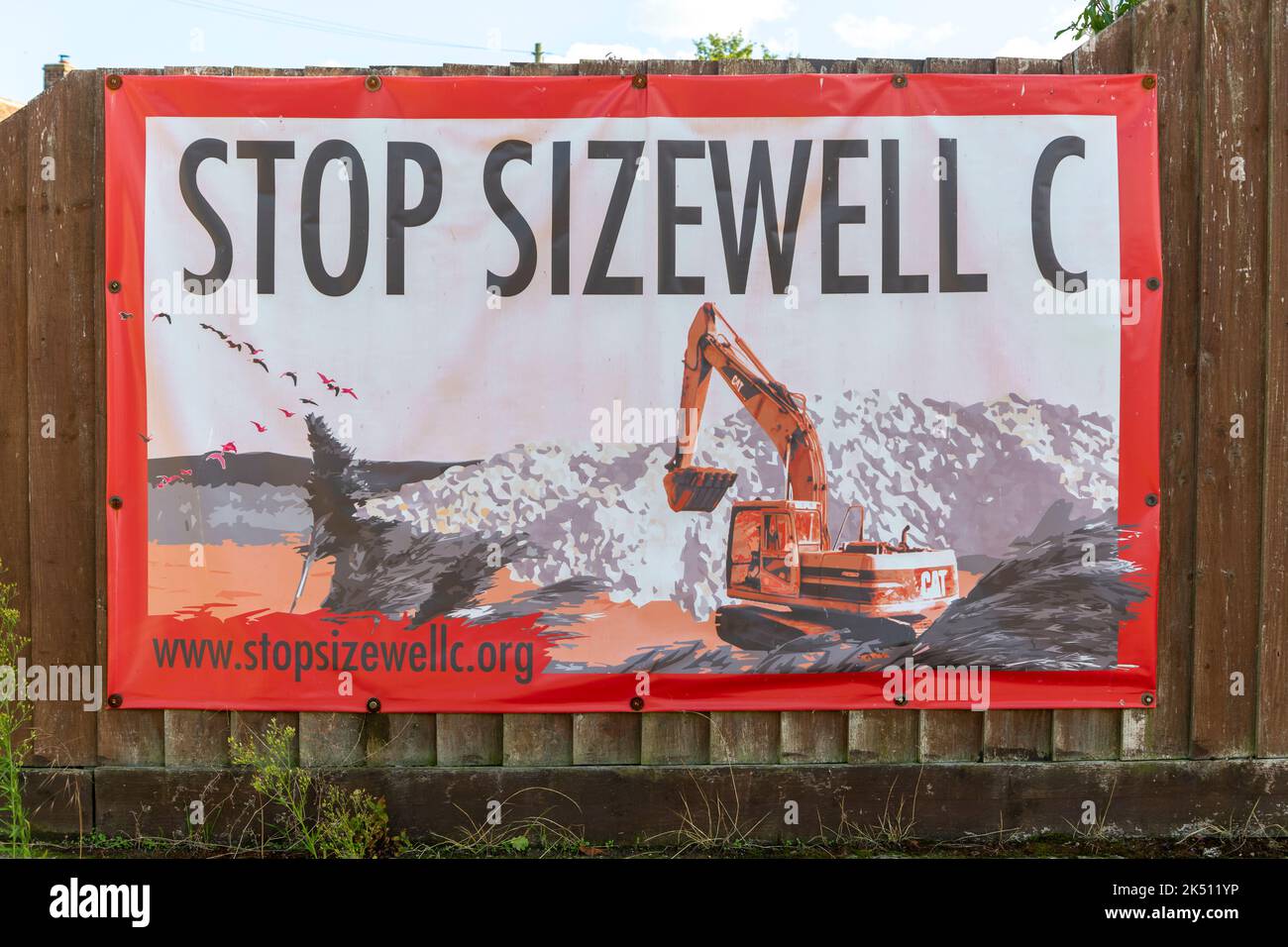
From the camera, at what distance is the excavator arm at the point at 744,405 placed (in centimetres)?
342

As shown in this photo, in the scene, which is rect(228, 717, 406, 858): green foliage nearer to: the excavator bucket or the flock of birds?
the flock of birds

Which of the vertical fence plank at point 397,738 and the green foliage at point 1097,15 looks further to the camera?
the green foliage at point 1097,15

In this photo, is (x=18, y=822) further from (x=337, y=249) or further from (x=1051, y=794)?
(x=1051, y=794)

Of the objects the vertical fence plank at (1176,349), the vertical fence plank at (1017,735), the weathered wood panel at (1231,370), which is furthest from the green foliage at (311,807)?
the weathered wood panel at (1231,370)

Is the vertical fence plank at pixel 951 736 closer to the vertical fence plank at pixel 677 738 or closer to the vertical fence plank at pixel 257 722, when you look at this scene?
the vertical fence plank at pixel 677 738

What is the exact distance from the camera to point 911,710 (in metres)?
3.51

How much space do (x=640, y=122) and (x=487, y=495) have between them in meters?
1.56

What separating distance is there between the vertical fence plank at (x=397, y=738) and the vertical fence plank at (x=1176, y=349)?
2.78 m

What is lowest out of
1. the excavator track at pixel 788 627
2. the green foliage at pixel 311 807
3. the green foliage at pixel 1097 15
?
the green foliage at pixel 311 807

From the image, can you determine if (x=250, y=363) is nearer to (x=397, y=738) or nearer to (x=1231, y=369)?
(x=397, y=738)

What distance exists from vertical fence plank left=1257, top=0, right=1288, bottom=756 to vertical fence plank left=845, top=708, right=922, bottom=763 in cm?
138

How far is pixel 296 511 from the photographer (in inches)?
135

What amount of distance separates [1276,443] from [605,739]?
2898 mm

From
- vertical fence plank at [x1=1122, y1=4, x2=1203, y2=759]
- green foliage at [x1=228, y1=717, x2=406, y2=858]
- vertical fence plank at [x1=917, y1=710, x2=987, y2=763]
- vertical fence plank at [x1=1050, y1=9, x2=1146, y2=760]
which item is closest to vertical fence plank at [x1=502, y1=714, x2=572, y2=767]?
green foliage at [x1=228, y1=717, x2=406, y2=858]
